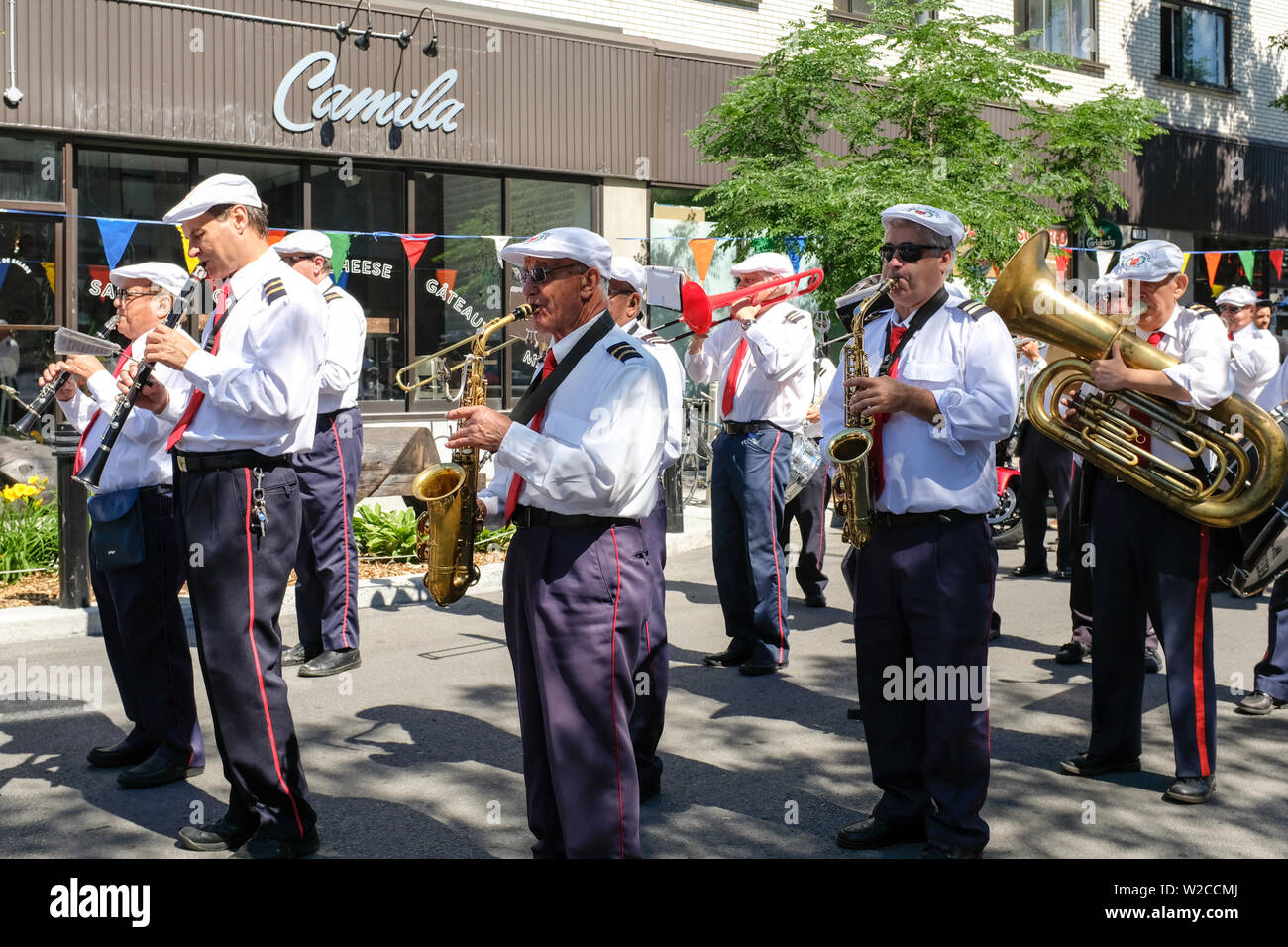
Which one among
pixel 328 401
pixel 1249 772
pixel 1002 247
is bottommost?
pixel 1249 772

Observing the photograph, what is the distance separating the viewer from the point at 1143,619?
16.9ft

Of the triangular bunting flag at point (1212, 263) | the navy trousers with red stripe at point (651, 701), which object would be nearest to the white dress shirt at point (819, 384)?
the navy trousers with red stripe at point (651, 701)

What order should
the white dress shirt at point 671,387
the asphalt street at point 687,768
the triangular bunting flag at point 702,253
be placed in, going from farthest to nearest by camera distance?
the triangular bunting flag at point 702,253 < the white dress shirt at point 671,387 < the asphalt street at point 687,768

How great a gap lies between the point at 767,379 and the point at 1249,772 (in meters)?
2.99

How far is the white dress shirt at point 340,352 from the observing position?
22.2 feet

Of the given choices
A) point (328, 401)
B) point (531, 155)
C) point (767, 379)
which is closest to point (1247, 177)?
point (531, 155)

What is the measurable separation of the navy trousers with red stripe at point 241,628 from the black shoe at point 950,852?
2.07m

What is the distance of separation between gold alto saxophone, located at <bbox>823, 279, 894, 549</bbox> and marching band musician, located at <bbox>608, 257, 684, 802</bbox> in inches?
23.2

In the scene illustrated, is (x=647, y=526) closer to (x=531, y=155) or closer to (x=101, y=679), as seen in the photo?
(x=101, y=679)

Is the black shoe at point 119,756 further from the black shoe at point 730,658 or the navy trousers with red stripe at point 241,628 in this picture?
the black shoe at point 730,658

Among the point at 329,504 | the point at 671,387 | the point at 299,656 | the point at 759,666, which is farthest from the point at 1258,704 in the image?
the point at 299,656

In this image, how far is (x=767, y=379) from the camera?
692cm

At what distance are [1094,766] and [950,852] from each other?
1.31m
